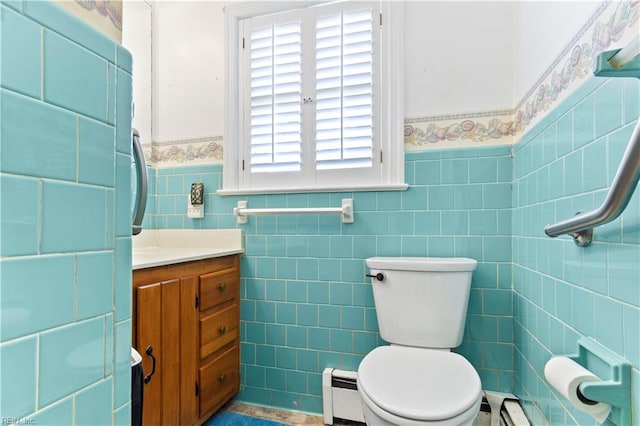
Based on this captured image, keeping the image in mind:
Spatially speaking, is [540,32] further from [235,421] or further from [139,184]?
[235,421]

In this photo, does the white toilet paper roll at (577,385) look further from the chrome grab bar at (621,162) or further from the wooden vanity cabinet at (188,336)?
the wooden vanity cabinet at (188,336)

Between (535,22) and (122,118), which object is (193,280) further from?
(535,22)

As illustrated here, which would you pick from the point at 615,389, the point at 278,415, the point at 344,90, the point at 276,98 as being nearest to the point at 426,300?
the point at 615,389

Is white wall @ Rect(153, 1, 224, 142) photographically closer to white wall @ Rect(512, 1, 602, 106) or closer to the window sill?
the window sill

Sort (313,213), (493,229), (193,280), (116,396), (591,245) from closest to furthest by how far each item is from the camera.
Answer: (116,396), (591,245), (193,280), (493,229), (313,213)

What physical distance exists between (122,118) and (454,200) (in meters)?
1.43

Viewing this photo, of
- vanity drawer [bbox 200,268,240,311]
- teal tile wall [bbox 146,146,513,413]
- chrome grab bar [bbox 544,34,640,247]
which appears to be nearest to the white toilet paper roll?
chrome grab bar [bbox 544,34,640,247]

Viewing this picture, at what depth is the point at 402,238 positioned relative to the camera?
165cm

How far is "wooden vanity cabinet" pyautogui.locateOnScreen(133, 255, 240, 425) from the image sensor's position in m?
1.19

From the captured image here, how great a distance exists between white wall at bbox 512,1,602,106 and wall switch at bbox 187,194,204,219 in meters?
1.71

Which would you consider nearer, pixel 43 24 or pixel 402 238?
pixel 43 24

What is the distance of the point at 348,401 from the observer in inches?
63.3

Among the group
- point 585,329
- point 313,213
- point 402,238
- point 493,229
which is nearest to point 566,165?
point 585,329

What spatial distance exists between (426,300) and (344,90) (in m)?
1.11
